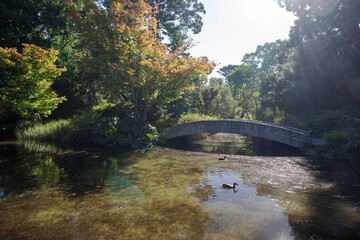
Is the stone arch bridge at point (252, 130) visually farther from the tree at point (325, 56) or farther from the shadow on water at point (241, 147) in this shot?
the tree at point (325, 56)

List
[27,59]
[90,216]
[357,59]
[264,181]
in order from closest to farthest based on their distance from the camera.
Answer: [90,216] < [264,181] < [27,59] < [357,59]

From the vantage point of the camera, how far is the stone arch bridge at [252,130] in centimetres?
1051

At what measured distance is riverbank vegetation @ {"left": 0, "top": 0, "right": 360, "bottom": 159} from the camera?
1202 cm

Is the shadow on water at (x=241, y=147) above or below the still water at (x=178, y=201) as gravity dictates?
above

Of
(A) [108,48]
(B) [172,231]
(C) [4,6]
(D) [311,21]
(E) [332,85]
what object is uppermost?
(D) [311,21]

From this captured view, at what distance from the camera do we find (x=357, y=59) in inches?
567

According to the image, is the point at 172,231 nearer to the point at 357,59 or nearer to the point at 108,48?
the point at 108,48

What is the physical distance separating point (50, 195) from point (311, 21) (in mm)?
22469

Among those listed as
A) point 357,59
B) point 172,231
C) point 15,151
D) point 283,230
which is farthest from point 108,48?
point 357,59

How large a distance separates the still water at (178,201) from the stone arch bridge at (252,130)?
2185 millimetres

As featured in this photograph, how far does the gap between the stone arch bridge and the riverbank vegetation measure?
1198 mm

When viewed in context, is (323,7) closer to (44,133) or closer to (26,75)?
(26,75)

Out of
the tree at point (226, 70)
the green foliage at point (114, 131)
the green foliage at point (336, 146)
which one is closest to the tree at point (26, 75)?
the green foliage at point (114, 131)

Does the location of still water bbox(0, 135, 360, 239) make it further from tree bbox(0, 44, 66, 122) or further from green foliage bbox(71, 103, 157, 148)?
tree bbox(0, 44, 66, 122)
